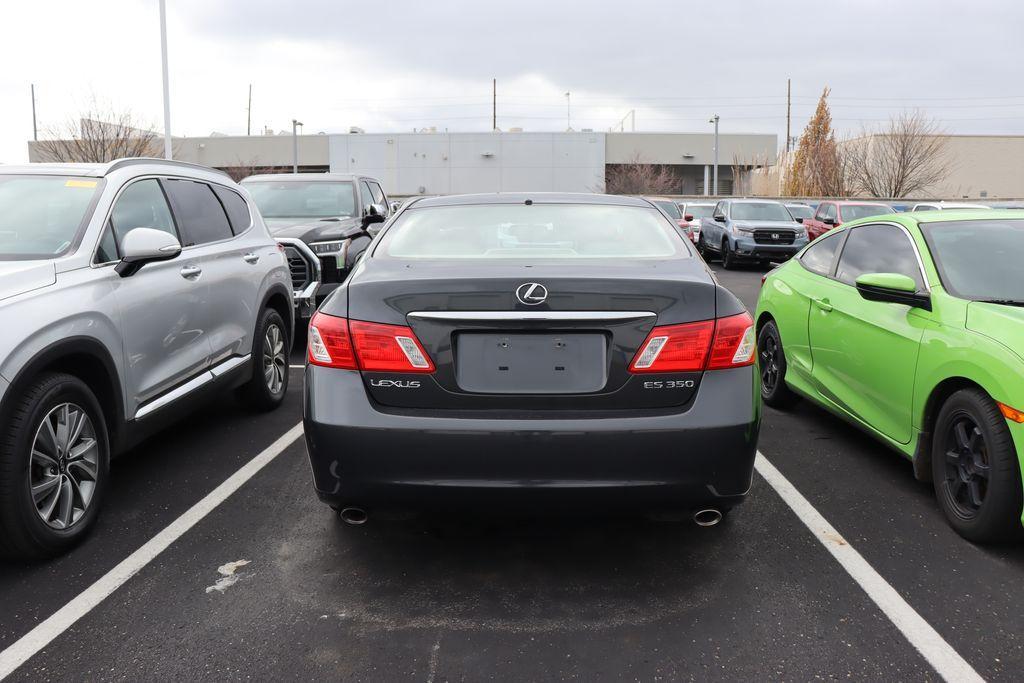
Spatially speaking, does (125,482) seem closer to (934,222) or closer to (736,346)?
(736,346)

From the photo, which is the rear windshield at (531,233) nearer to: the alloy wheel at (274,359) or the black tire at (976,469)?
the black tire at (976,469)

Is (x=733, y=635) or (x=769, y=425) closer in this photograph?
(x=733, y=635)

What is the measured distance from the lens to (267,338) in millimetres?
6359

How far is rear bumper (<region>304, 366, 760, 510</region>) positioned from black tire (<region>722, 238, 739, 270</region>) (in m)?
18.5

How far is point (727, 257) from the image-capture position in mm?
21406

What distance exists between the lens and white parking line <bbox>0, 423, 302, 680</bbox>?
3.00 m

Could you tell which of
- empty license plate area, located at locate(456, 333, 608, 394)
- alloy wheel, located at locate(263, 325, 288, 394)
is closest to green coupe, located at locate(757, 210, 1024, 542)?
empty license plate area, located at locate(456, 333, 608, 394)

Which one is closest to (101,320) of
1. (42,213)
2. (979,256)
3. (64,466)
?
(64,466)

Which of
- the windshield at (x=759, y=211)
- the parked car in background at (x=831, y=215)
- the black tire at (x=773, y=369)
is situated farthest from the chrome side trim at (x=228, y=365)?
the parked car in background at (x=831, y=215)

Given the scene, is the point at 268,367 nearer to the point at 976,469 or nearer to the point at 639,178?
the point at 976,469

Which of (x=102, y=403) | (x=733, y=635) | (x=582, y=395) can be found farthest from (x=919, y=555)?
(x=102, y=403)

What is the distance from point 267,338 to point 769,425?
3700mm

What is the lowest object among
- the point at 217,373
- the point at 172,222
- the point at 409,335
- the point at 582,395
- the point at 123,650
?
the point at 123,650

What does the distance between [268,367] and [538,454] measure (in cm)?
383
